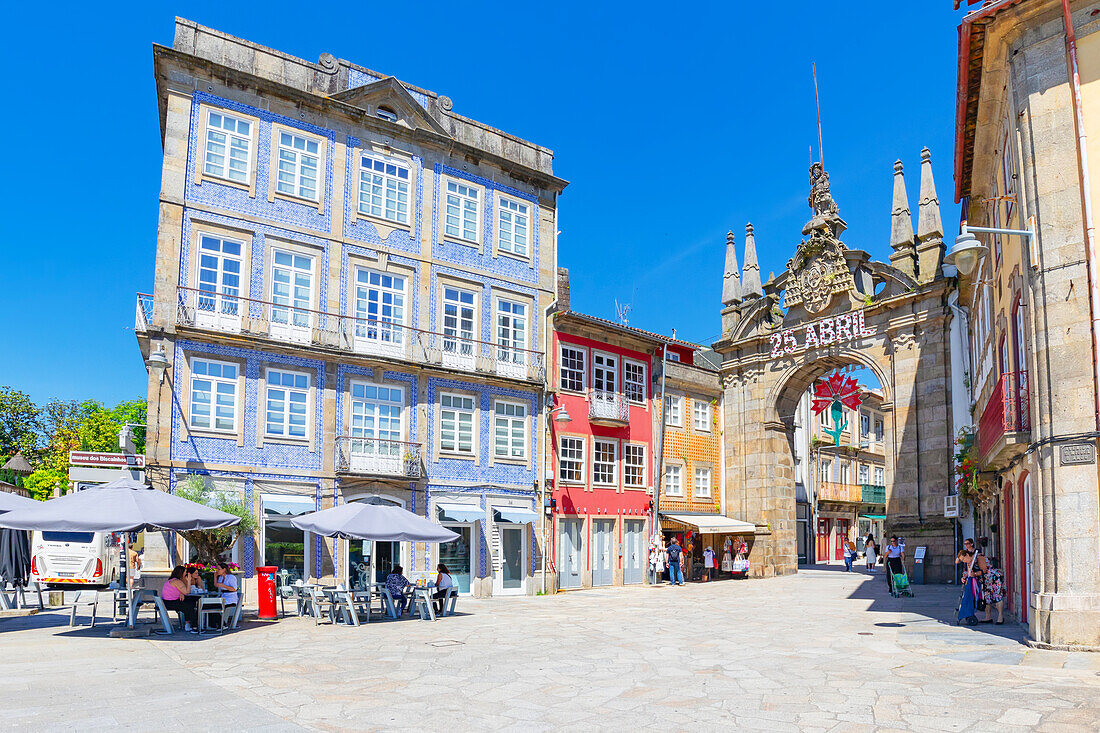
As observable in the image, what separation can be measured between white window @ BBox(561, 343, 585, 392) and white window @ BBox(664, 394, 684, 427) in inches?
195

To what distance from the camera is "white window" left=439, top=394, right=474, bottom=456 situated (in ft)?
79.4

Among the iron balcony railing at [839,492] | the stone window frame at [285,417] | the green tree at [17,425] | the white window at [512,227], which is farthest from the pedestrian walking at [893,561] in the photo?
the green tree at [17,425]

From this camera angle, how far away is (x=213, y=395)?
20484mm

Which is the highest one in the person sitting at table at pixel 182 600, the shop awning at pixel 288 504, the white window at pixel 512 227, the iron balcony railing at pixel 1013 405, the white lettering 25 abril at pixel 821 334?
the white window at pixel 512 227

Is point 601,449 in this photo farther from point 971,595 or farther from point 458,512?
point 971,595

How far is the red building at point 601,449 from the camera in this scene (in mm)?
27578

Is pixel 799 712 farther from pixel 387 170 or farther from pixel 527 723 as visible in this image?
pixel 387 170

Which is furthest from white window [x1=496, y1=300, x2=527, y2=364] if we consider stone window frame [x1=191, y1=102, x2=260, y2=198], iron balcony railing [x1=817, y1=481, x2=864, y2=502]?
iron balcony railing [x1=817, y1=481, x2=864, y2=502]

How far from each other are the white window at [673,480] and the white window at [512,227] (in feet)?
33.9

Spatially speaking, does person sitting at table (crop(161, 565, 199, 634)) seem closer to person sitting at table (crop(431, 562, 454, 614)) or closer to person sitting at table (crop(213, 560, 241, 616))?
person sitting at table (crop(213, 560, 241, 616))

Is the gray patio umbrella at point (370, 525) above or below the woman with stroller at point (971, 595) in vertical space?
above

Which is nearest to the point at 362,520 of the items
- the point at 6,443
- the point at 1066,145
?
Result: the point at 1066,145

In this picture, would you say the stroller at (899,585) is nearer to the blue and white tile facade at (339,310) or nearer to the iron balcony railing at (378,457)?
the blue and white tile facade at (339,310)

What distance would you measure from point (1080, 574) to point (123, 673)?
12305 millimetres
